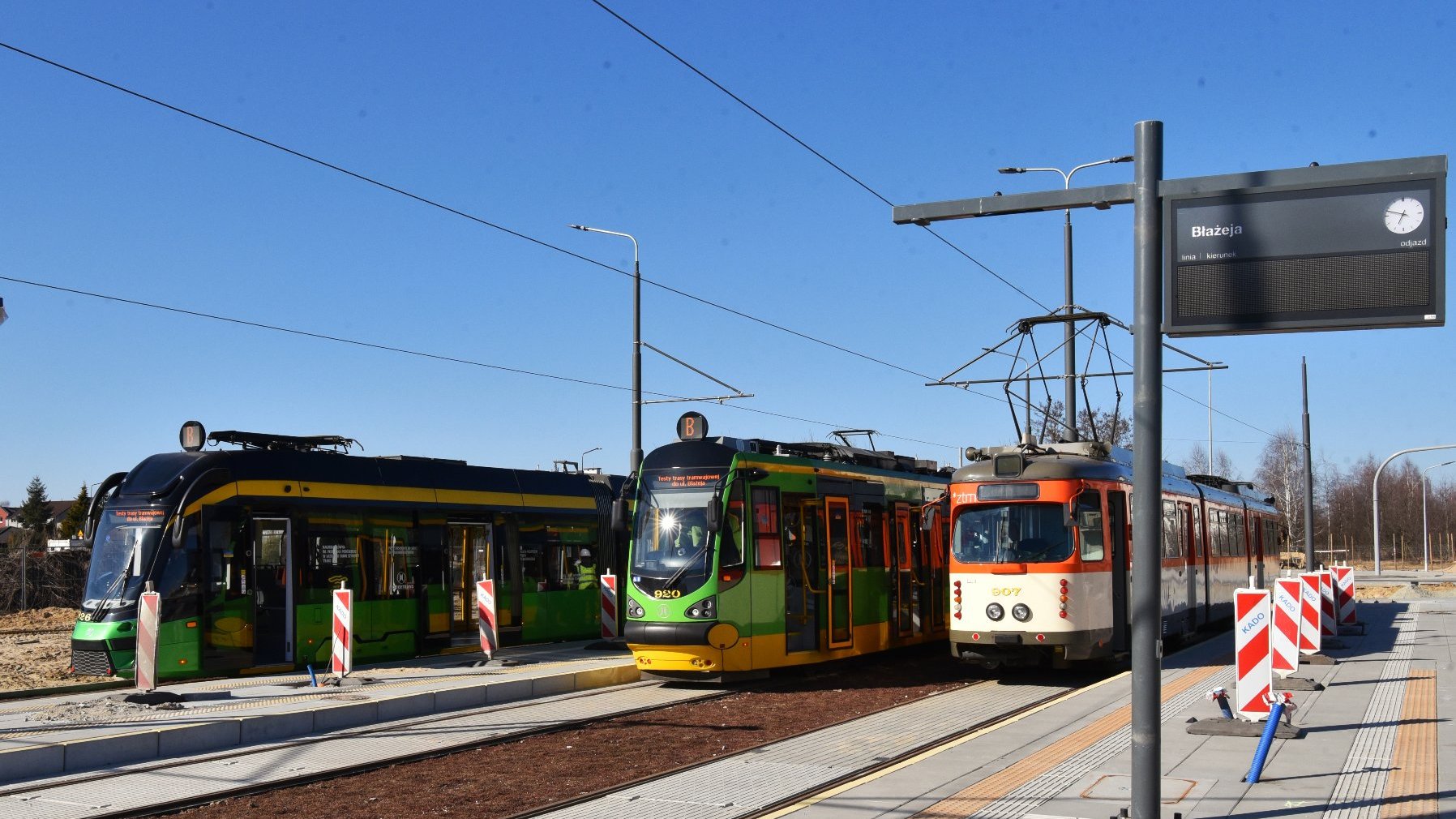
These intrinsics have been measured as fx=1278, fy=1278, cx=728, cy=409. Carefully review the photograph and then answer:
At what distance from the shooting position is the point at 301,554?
18625 mm

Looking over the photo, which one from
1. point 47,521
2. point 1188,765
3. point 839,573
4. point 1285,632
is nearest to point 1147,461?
point 1188,765

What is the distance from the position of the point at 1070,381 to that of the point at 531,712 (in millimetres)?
13016

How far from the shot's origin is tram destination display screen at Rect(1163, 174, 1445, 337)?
23.7 feet

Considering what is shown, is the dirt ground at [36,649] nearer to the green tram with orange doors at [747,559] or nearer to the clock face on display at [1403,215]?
the green tram with orange doors at [747,559]

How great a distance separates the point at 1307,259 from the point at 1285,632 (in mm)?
6768

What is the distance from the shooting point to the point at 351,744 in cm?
1252

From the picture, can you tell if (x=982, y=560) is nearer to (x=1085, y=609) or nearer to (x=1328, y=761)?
(x=1085, y=609)

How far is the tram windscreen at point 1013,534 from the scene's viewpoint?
1650 cm

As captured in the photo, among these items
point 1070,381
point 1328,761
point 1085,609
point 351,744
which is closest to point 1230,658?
point 1085,609

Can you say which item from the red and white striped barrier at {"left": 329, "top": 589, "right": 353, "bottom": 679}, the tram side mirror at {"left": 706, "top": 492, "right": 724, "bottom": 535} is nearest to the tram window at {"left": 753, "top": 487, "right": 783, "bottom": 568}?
the tram side mirror at {"left": 706, "top": 492, "right": 724, "bottom": 535}

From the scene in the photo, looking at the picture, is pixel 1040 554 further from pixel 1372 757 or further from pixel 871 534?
pixel 1372 757

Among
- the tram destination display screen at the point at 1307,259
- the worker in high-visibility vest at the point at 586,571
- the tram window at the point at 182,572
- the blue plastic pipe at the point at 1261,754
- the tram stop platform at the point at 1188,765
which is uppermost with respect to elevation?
the tram destination display screen at the point at 1307,259

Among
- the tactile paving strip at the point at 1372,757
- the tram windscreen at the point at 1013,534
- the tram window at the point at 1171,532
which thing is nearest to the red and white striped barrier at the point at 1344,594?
the tram window at the point at 1171,532

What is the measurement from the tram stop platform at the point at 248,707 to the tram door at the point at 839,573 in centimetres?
299
